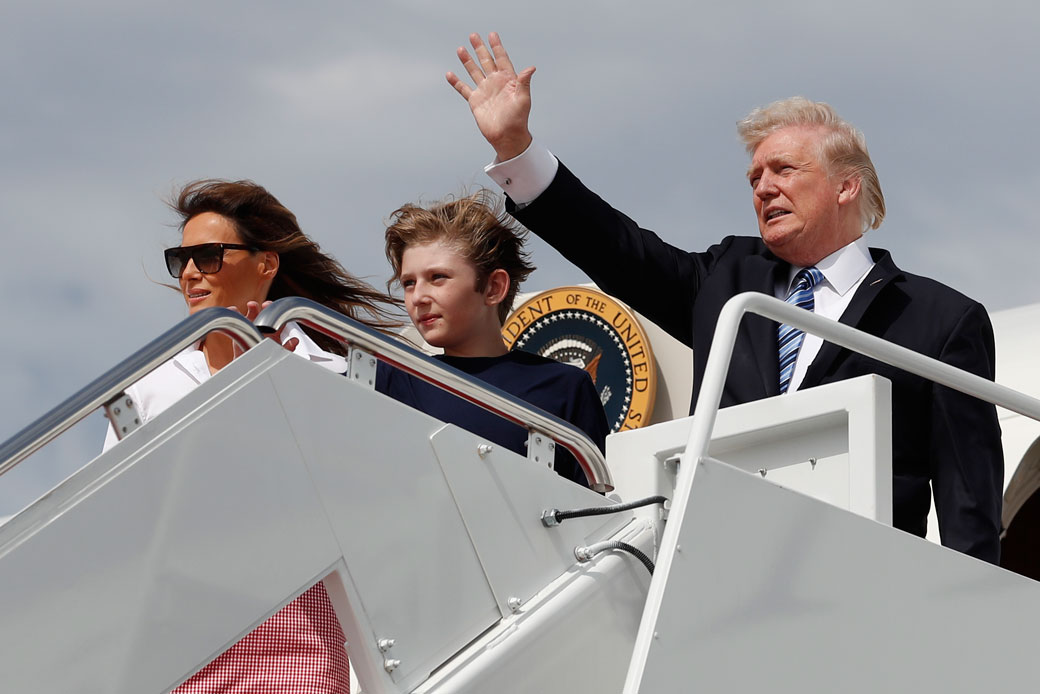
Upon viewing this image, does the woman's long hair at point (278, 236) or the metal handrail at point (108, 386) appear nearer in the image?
the metal handrail at point (108, 386)

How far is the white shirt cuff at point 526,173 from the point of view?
421 centimetres

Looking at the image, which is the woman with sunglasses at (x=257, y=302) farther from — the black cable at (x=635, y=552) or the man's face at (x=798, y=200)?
the man's face at (x=798, y=200)

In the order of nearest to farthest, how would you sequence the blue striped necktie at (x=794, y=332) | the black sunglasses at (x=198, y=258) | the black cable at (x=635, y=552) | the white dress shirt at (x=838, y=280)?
the black cable at (x=635, y=552), the blue striped necktie at (x=794, y=332), the black sunglasses at (x=198, y=258), the white dress shirt at (x=838, y=280)

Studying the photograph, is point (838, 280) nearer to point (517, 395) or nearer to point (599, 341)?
point (517, 395)

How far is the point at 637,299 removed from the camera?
456 centimetres

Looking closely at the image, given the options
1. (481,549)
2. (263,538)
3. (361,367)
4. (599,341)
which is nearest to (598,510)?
(481,549)

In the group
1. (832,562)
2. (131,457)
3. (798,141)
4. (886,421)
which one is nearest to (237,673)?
(131,457)

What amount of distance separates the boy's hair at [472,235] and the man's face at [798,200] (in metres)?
0.84

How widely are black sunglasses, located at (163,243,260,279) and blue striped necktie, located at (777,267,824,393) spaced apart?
5.67 ft

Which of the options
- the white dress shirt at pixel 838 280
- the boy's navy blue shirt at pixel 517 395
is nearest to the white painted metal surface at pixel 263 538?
the boy's navy blue shirt at pixel 517 395

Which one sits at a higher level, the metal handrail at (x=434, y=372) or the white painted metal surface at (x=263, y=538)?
the metal handrail at (x=434, y=372)

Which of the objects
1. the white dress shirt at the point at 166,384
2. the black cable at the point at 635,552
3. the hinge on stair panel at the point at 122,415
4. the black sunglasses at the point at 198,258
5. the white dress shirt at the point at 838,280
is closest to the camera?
the hinge on stair panel at the point at 122,415

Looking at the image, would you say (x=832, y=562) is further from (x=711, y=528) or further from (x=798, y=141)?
(x=798, y=141)

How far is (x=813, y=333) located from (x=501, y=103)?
1286 millimetres
